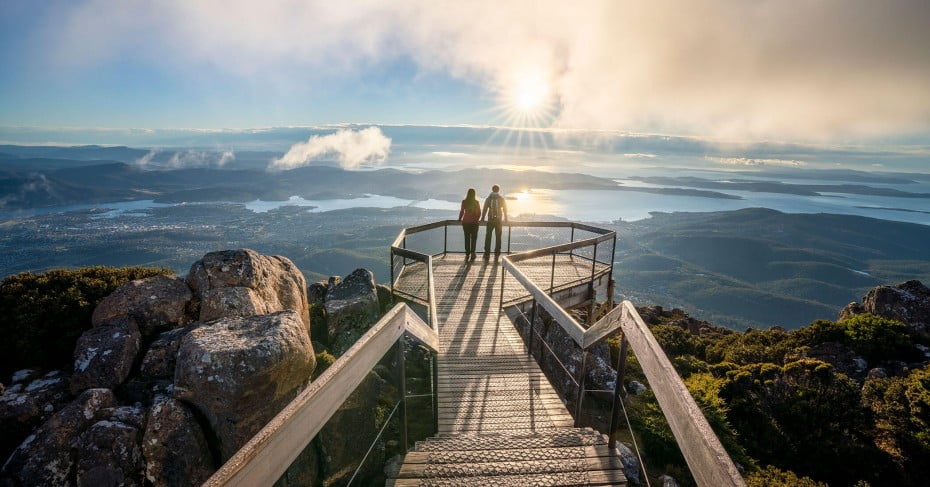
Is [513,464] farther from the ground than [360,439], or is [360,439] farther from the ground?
[513,464]

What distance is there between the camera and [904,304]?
1204 centimetres

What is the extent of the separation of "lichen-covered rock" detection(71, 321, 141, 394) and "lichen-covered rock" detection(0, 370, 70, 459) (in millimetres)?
182

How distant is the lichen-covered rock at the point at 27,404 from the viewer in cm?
444

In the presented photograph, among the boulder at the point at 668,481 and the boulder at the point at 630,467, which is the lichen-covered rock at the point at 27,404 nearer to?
the boulder at the point at 630,467

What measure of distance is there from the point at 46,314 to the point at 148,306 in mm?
1278

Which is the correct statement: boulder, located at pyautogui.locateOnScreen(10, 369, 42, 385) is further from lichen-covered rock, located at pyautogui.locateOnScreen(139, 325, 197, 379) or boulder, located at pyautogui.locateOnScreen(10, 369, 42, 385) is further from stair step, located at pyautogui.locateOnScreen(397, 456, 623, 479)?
stair step, located at pyautogui.locateOnScreen(397, 456, 623, 479)

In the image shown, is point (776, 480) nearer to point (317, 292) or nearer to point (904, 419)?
point (904, 419)

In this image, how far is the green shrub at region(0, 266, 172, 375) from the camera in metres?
5.30

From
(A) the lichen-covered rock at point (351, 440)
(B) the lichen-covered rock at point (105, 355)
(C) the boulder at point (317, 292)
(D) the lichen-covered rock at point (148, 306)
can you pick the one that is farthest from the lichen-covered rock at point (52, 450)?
(C) the boulder at point (317, 292)

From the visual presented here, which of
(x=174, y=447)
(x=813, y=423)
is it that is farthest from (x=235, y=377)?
(x=813, y=423)

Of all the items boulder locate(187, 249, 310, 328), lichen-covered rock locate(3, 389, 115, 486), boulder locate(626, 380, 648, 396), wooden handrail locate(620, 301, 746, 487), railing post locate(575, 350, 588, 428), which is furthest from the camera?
boulder locate(626, 380, 648, 396)

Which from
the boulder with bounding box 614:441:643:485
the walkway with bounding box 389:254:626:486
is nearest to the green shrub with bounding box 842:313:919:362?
the walkway with bounding box 389:254:626:486

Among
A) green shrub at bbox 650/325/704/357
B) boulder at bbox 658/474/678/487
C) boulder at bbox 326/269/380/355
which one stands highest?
A: boulder at bbox 326/269/380/355

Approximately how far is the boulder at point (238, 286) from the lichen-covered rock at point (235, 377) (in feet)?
3.37
